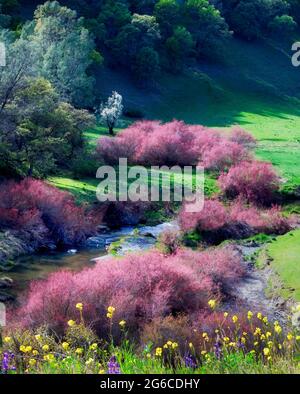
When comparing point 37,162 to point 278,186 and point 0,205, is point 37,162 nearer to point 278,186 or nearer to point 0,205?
point 0,205

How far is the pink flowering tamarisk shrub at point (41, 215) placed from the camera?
110 feet

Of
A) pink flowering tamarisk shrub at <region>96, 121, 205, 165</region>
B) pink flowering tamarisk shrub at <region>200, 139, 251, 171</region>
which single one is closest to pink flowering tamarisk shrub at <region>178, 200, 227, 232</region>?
pink flowering tamarisk shrub at <region>200, 139, 251, 171</region>

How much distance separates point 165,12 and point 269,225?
6940 centimetres

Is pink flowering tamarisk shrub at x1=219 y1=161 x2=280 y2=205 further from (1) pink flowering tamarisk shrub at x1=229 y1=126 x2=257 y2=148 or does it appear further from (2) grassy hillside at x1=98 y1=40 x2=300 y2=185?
(1) pink flowering tamarisk shrub at x1=229 y1=126 x2=257 y2=148

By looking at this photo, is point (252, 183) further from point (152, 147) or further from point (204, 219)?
point (152, 147)

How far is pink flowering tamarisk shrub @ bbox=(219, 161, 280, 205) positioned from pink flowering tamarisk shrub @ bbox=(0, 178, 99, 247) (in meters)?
13.0

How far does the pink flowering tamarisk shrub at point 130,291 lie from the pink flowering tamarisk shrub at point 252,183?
667 inches

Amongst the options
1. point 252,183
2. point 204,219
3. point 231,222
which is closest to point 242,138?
point 252,183

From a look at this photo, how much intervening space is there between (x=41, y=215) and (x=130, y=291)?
14847mm

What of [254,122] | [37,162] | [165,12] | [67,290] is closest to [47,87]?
[37,162]

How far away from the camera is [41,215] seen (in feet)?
115

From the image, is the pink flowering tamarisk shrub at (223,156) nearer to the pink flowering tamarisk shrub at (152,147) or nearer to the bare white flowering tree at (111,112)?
the pink flowering tamarisk shrub at (152,147)

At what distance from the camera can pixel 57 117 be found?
137 ft

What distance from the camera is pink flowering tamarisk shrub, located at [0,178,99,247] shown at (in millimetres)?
33531
